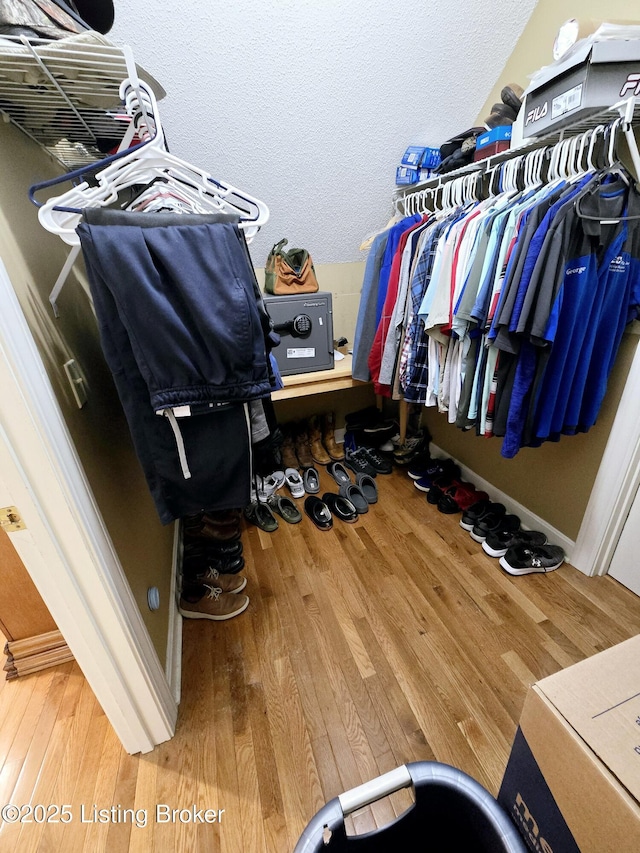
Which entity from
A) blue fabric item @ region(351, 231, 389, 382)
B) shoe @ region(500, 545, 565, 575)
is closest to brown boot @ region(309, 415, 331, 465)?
blue fabric item @ region(351, 231, 389, 382)

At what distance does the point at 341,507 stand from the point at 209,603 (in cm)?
85

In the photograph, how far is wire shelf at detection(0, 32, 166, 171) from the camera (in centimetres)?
61

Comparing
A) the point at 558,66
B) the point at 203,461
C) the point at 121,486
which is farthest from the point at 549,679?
the point at 558,66

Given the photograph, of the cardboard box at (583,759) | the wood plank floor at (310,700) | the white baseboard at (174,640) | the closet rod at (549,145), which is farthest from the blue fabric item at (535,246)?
the white baseboard at (174,640)

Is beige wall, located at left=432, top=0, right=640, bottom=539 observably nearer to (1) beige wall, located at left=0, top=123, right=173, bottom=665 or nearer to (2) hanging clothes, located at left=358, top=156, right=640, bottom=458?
(2) hanging clothes, located at left=358, top=156, right=640, bottom=458

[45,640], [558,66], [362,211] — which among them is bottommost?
[45,640]

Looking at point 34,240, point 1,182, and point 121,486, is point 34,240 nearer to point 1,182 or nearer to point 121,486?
point 1,182

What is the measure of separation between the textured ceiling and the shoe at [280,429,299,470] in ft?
3.90

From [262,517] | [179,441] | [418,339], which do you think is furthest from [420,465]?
[179,441]

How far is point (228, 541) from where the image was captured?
1693mm

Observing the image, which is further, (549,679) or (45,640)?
(45,640)

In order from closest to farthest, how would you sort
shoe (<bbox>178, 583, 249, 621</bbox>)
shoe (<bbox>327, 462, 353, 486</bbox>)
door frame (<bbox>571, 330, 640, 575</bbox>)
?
door frame (<bbox>571, 330, 640, 575</bbox>) → shoe (<bbox>178, 583, 249, 621</bbox>) → shoe (<bbox>327, 462, 353, 486</bbox>)

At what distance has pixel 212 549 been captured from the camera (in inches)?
65.1

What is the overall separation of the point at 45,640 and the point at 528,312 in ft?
6.53
